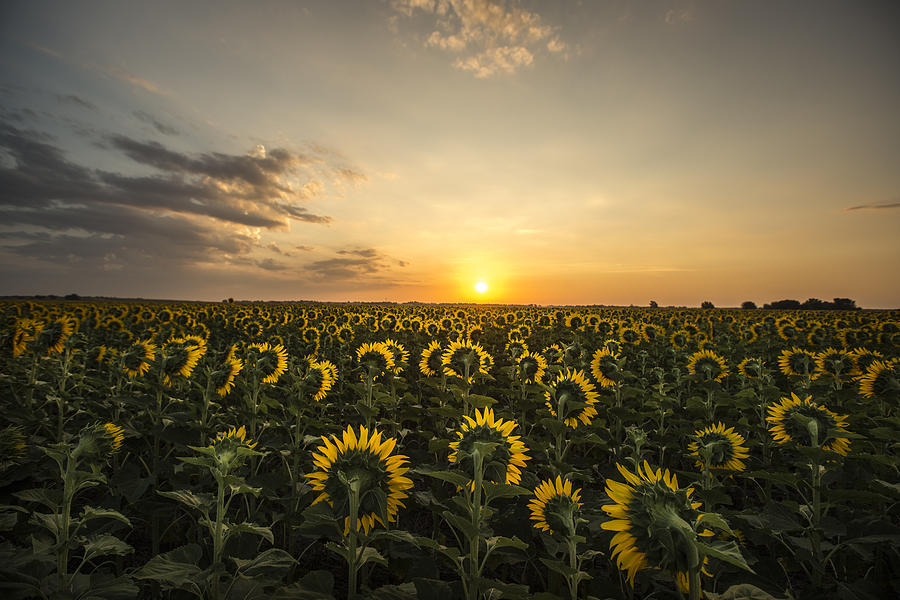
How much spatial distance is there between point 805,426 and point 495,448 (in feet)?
9.51

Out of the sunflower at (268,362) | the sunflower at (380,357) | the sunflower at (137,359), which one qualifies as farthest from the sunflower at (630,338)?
the sunflower at (137,359)

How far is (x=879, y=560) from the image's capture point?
340 cm

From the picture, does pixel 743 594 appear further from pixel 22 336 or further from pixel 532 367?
pixel 22 336

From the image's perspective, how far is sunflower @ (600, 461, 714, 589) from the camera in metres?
1.38

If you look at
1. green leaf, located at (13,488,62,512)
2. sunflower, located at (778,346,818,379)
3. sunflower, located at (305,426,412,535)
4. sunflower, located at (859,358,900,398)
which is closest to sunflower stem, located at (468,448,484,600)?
sunflower, located at (305,426,412,535)

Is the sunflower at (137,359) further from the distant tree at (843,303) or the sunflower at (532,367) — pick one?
the distant tree at (843,303)

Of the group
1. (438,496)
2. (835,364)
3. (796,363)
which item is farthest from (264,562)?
(796,363)

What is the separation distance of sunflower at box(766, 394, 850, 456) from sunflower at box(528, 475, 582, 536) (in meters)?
2.08

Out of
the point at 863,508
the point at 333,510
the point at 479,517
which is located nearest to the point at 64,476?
the point at 333,510

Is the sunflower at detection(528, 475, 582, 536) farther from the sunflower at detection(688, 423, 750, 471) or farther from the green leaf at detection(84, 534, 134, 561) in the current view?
the green leaf at detection(84, 534, 134, 561)

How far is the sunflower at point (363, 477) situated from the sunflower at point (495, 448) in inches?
15.6

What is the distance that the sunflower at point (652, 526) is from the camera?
4.53 feet

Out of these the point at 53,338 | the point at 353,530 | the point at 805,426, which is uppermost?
the point at 53,338

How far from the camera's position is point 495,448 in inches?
90.0
